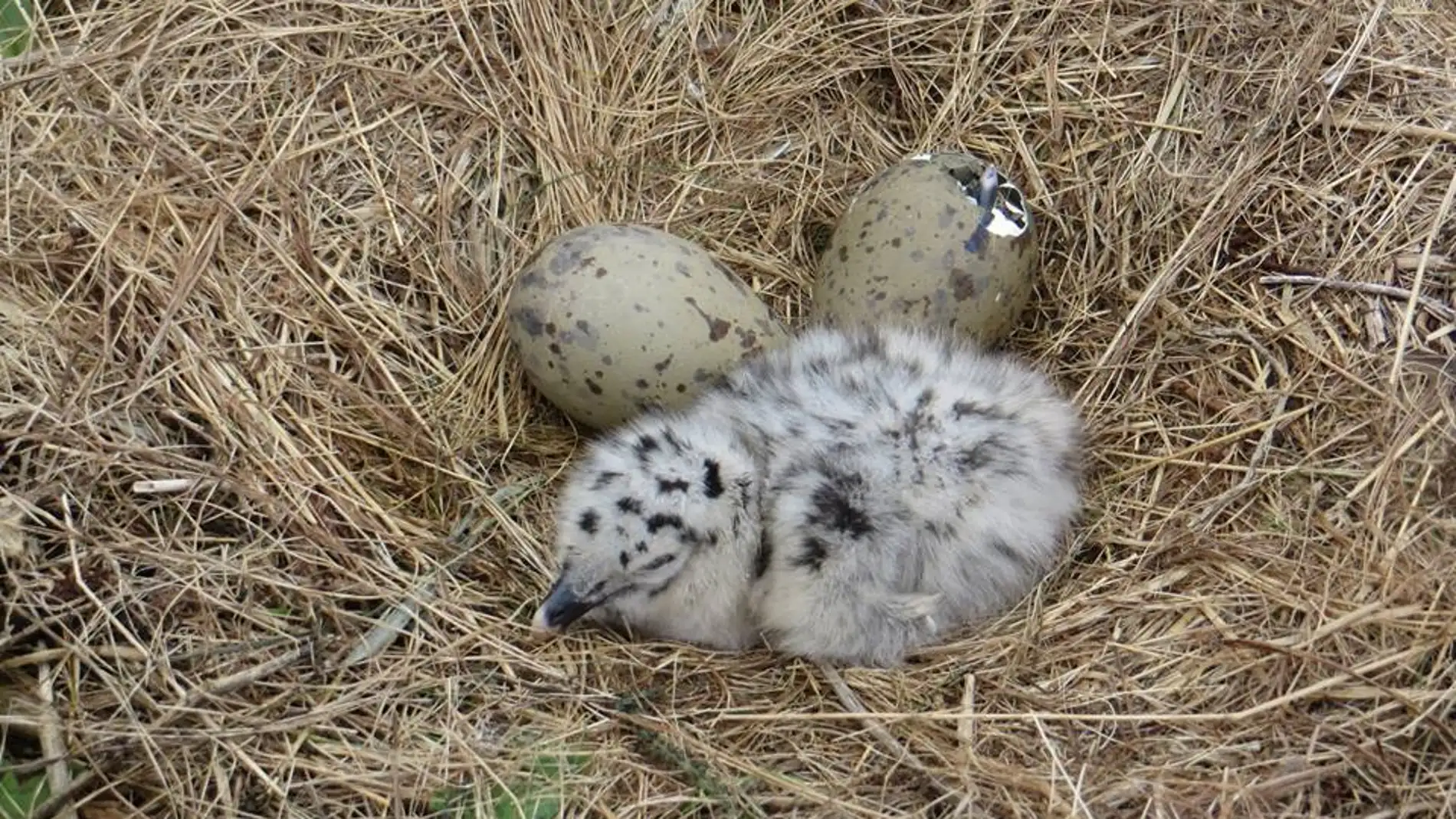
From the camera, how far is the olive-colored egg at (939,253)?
2.41 metres

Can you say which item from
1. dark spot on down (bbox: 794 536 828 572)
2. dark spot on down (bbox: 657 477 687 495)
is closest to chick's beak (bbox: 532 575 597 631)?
dark spot on down (bbox: 657 477 687 495)

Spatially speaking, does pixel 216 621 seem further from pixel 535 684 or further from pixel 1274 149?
pixel 1274 149

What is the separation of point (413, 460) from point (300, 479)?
0.23 m

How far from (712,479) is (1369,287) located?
47.1 inches

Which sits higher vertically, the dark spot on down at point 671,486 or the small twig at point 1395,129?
the small twig at point 1395,129

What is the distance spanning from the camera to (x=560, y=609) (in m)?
2.11

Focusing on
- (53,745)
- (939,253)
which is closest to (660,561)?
(939,253)

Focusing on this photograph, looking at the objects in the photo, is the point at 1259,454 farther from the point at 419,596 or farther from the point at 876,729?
the point at 419,596

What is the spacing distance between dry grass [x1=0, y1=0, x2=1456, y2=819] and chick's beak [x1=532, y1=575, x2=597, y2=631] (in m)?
0.06

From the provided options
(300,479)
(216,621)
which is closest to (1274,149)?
(300,479)

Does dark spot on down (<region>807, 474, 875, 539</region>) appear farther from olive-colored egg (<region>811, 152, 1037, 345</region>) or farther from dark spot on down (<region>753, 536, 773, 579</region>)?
olive-colored egg (<region>811, 152, 1037, 345</region>)

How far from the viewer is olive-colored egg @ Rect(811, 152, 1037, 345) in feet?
7.92

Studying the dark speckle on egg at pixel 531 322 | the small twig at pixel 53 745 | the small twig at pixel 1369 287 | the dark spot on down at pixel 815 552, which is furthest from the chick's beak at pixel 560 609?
the small twig at pixel 1369 287

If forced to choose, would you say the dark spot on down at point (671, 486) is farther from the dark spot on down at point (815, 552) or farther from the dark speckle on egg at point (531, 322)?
the dark speckle on egg at point (531, 322)
